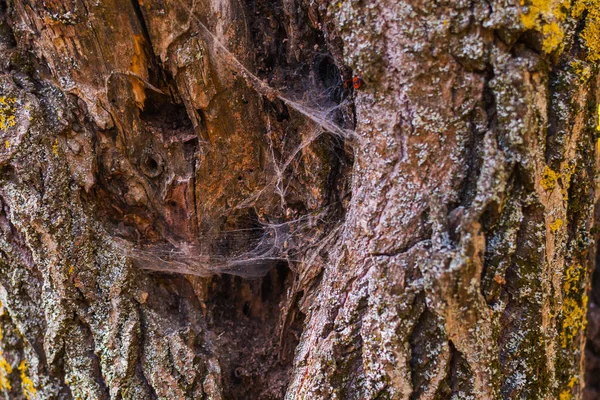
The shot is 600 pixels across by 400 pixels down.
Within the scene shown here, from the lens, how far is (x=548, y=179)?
1.08 m

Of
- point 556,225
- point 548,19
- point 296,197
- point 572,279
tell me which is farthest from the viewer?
point 296,197

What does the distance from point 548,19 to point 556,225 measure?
1.59 ft

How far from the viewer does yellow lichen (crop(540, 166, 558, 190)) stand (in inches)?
42.3

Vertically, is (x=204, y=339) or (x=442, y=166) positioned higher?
(x=442, y=166)

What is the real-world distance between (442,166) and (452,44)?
26 cm

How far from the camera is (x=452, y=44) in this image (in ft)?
3.22

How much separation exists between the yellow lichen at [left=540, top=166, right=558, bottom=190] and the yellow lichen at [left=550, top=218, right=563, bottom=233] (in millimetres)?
94

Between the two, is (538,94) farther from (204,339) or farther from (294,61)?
(204,339)

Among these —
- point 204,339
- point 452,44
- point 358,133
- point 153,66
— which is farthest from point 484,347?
point 153,66

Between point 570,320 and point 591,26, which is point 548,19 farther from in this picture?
point 570,320

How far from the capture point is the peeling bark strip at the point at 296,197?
→ 1.01 m

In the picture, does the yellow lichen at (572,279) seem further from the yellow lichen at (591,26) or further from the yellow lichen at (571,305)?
the yellow lichen at (591,26)

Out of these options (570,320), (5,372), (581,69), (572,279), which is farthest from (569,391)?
(5,372)

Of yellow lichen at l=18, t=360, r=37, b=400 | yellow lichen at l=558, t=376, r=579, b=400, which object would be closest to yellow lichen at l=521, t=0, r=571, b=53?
yellow lichen at l=558, t=376, r=579, b=400
